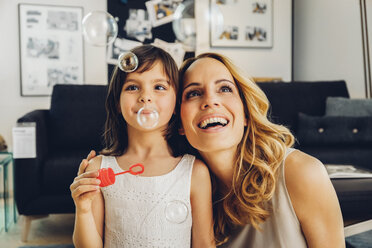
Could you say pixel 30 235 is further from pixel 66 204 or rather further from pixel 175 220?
pixel 175 220

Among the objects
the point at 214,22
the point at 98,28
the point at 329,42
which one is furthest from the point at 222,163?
the point at 214,22

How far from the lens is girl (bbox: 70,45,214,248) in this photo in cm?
99

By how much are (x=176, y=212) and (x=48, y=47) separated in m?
2.87

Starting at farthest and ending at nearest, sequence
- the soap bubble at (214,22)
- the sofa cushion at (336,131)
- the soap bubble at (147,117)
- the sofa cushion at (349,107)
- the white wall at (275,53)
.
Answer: the white wall at (275,53) → the soap bubble at (214,22) → the sofa cushion at (349,107) → the sofa cushion at (336,131) → the soap bubble at (147,117)

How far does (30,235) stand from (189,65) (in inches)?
66.0

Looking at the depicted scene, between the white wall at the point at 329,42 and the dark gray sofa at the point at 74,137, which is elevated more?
the white wall at the point at 329,42

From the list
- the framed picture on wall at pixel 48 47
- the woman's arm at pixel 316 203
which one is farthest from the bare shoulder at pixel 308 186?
the framed picture on wall at pixel 48 47

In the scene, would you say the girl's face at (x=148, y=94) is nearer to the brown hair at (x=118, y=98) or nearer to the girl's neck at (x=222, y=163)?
the brown hair at (x=118, y=98)

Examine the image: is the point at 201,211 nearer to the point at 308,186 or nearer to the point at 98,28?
the point at 308,186

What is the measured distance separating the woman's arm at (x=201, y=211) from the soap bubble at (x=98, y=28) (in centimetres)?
80

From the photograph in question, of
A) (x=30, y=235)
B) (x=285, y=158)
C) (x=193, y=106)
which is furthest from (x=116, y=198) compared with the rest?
(x=30, y=235)

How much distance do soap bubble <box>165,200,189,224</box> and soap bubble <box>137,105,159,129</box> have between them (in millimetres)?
231

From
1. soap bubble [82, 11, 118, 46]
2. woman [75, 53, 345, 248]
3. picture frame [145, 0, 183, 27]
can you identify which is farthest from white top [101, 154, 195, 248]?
picture frame [145, 0, 183, 27]

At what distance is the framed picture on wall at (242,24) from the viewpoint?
3822 mm
